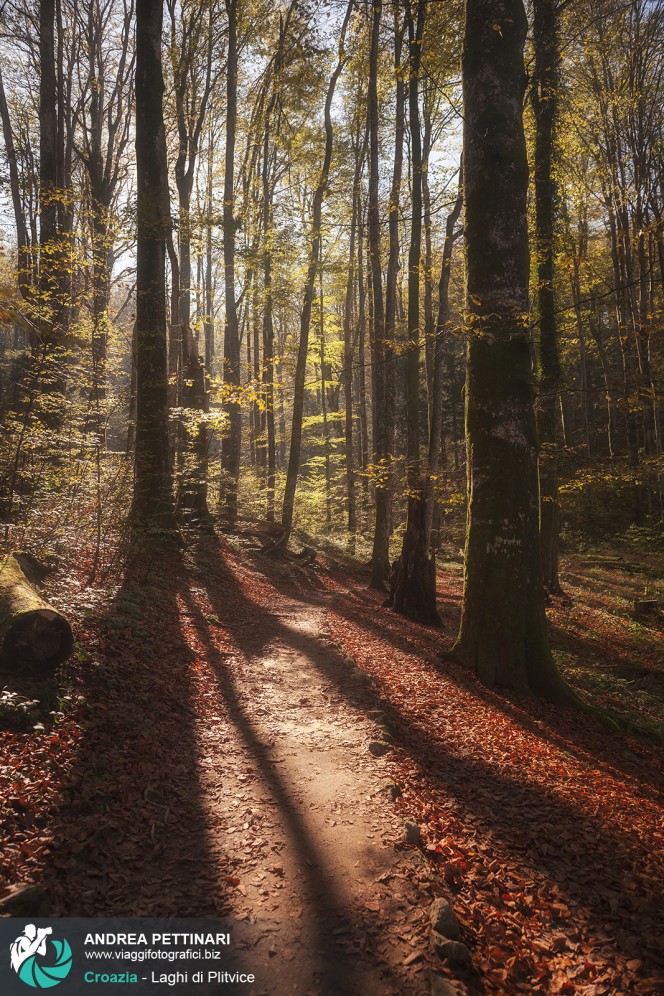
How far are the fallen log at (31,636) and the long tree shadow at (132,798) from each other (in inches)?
15.8

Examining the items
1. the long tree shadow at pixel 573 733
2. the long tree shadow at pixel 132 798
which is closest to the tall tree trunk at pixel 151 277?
the long tree shadow at pixel 132 798

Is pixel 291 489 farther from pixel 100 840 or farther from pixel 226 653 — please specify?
pixel 100 840

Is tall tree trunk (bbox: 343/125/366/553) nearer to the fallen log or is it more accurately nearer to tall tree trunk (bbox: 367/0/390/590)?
tall tree trunk (bbox: 367/0/390/590)

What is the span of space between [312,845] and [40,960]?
5.39ft

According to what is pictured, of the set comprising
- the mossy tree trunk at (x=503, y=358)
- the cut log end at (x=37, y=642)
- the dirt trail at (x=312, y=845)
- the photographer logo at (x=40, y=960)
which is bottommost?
the dirt trail at (x=312, y=845)

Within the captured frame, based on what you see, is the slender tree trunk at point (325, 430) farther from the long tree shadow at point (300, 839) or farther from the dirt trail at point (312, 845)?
the dirt trail at point (312, 845)

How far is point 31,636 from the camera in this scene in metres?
4.35

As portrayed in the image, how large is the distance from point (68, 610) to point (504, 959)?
516 cm

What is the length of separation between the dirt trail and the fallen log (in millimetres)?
1575

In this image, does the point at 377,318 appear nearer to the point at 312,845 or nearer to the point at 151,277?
the point at 151,277

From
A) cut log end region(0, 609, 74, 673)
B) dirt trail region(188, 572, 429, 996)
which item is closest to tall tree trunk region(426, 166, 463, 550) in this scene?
dirt trail region(188, 572, 429, 996)

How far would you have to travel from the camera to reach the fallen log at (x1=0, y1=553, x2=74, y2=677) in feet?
14.1

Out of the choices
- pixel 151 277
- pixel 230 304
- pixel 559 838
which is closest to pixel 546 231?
→ pixel 151 277

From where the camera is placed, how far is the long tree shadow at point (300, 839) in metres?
2.47
